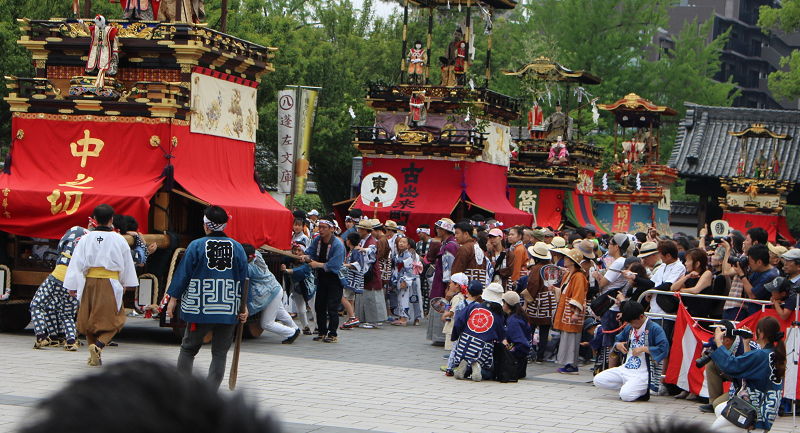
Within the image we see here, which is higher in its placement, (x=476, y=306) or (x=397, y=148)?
(x=397, y=148)

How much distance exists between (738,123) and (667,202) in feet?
16.3

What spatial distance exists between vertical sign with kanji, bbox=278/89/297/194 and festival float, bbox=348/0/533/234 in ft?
24.7

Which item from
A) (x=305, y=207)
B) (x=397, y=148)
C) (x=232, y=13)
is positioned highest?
(x=232, y=13)

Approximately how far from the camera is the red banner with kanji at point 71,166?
1184 centimetres

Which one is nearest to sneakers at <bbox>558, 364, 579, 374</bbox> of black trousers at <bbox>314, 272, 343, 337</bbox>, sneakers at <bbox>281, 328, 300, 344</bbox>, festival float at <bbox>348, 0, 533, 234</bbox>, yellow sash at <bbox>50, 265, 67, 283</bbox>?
black trousers at <bbox>314, 272, 343, 337</bbox>

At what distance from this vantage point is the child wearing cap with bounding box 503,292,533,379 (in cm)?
1035

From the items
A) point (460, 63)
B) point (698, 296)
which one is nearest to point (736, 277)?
point (698, 296)

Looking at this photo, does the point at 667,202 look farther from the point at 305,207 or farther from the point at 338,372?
the point at 338,372

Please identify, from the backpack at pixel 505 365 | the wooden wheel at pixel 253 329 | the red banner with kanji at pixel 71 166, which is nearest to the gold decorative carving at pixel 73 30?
the red banner with kanji at pixel 71 166

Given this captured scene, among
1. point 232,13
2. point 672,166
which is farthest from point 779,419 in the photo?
point 672,166

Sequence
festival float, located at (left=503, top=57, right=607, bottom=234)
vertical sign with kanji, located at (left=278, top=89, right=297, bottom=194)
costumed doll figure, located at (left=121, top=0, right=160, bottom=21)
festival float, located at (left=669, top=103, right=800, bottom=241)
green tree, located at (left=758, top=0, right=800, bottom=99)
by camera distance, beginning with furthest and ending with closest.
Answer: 1. festival float, located at (left=669, top=103, right=800, bottom=241)
2. festival float, located at (left=503, top=57, right=607, bottom=234)
3. green tree, located at (left=758, top=0, right=800, bottom=99)
4. vertical sign with kanji, located at (left=278, top=89, right=297, bottom=194)
5. costumed doll figure, located at (left=121, top=0, right=160, bottom=21)

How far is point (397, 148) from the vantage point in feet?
79.9

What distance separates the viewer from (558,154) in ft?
103

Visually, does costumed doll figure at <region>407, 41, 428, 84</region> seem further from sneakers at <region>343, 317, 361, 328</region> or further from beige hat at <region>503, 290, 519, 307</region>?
beige hat at <region>503, 290, 519, 307</region>
